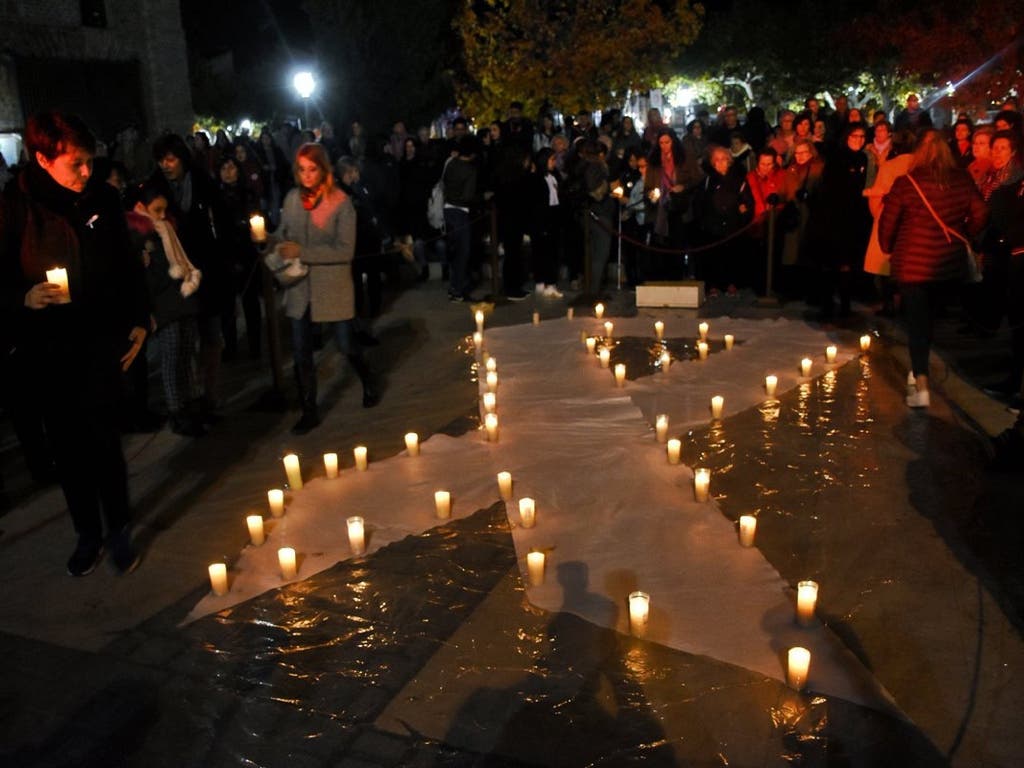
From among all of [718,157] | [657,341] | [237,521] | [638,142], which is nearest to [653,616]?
[237,521]

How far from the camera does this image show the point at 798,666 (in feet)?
12.8

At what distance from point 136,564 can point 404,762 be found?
94.1 inches

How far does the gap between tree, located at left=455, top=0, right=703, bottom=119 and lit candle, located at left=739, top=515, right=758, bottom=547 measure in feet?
59.3

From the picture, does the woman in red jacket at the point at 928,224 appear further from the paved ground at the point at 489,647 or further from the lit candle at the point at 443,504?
the lit candle at the point at 443,504

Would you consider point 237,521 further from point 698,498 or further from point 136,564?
point 698,498

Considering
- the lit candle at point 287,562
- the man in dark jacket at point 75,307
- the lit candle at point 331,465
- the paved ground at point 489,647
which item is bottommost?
the paved ground at point 489,647

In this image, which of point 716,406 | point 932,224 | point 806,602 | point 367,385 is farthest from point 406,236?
point 806,602

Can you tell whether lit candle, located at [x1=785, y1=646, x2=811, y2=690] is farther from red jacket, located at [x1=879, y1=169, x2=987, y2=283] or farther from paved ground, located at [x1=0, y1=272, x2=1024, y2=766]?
red jacket, located at [x1=879, y1=169, x2=987, y2=283]

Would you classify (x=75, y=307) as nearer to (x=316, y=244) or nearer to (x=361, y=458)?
(x=361, y=458)

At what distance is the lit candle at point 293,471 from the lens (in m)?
6.19

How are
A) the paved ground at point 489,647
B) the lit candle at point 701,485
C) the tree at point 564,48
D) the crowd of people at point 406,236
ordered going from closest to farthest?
1. the paved ground at point 489,647
2. the crowd of people at point 406,236
3. the lit candle at point 701,485
4. the tree at point 564,48

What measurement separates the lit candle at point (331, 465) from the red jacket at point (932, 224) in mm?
4370

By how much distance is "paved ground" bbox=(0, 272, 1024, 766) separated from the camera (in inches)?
145

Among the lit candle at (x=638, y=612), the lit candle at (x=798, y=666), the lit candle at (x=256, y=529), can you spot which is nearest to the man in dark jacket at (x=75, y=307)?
the lit candle at (x=256, y=529)
